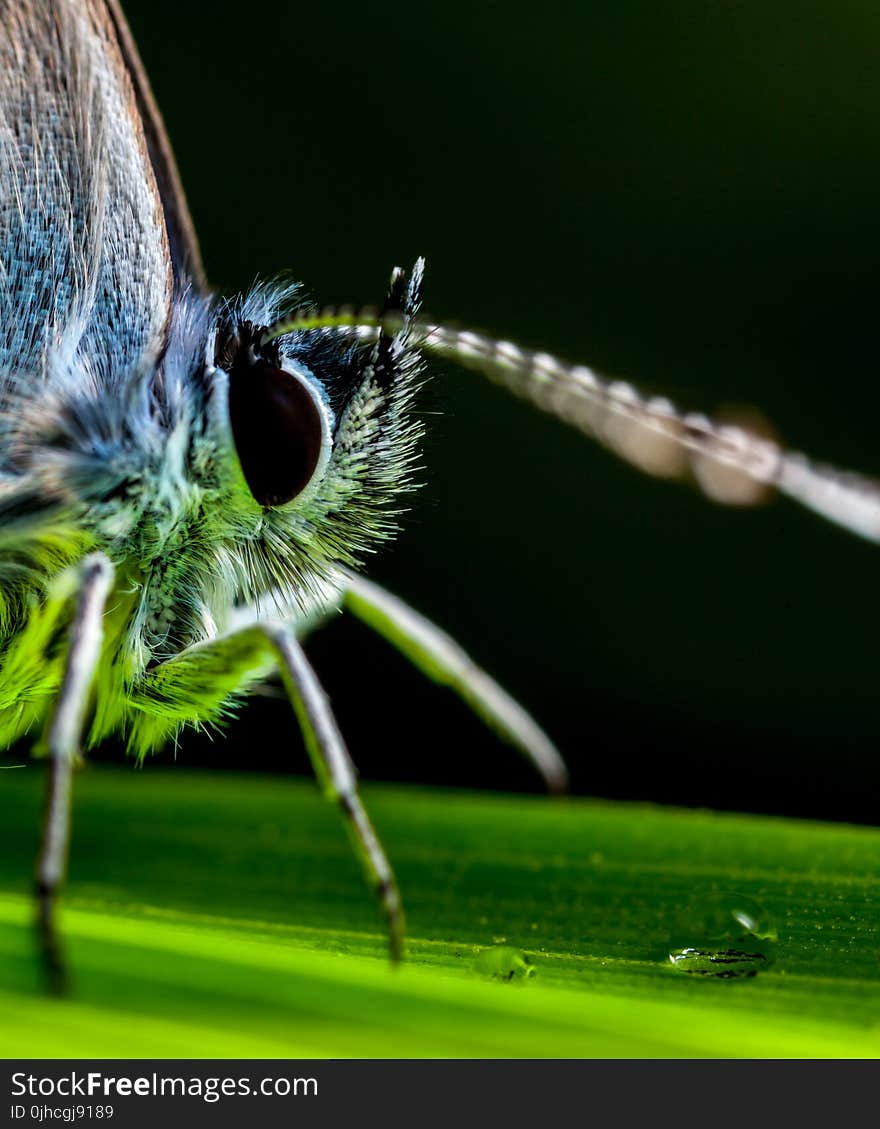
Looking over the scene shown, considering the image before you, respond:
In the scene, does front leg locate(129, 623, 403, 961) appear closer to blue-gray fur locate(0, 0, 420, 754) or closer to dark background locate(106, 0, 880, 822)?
blue-gray fur locate(0, 0, 420, 754)

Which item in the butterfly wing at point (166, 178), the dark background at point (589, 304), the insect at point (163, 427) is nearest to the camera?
the insect at point (163, 427)

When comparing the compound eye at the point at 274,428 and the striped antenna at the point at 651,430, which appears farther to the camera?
the compound eye at the point at 274,428

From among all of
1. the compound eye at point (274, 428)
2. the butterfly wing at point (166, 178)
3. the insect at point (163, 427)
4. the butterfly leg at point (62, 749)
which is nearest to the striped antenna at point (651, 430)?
the insect at point (163, 427)

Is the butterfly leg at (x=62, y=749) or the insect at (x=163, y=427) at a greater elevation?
the insect at (x=163, y=427)

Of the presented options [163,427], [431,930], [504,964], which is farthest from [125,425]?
[504,964]

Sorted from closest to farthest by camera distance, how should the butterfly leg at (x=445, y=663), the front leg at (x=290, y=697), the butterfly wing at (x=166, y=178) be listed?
the front leg at (x=290, y=697) < the butterfly wing at (x=166, y=178) < the butterfly leg at (x=445, y=663)

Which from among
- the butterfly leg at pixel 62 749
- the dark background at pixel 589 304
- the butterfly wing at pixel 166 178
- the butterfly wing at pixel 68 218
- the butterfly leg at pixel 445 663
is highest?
the dark background at pixel 589 304

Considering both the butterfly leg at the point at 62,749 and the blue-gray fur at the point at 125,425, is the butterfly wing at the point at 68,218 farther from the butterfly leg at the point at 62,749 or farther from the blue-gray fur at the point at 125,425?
the butterfly leg at the point at 62,749

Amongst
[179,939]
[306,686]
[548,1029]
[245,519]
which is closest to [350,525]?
[245,519]

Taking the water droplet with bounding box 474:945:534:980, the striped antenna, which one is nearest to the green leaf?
the water droplet with bounding box 474:945:534:980
